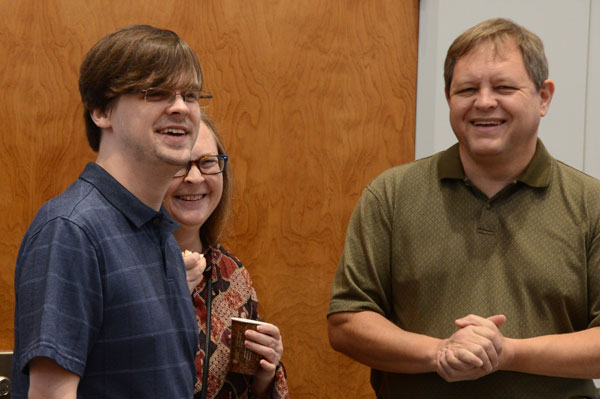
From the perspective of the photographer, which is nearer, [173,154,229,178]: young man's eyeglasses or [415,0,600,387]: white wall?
[173,154,229,178]: young man's eyeglasses

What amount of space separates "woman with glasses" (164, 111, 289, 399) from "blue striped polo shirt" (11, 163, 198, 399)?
45 centimetres

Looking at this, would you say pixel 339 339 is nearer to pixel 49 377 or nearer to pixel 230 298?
pixel 230 298

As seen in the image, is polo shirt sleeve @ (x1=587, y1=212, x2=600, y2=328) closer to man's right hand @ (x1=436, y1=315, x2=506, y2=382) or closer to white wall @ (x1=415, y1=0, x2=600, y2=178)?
man's right hand @ (x1=436, y1=315, x2=506, y2=382)

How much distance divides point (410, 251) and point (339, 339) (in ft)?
0.96

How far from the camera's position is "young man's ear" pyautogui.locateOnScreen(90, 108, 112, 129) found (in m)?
1.29

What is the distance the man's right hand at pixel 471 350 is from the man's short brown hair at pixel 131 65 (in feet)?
2.71

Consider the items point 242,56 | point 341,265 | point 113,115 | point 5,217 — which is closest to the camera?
point 113,115

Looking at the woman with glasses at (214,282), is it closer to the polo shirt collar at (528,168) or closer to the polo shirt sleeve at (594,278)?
the polo shirt collar at (528,168)

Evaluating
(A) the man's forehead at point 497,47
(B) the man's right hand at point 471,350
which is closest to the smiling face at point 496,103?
(A) the man's forehead at point 497,47

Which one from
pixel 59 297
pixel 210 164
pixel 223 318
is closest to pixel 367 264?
pixel 223 318

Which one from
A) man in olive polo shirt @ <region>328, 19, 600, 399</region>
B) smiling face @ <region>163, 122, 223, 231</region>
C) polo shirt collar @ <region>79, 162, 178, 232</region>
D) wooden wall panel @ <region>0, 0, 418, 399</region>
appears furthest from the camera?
wooden wall panel @ <region>0, 0, 418, 399</region>

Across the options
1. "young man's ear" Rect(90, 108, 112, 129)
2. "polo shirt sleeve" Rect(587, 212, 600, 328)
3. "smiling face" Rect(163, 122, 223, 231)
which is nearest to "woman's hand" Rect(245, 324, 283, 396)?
"smiling face" Rect(163, 122, 223, 231)

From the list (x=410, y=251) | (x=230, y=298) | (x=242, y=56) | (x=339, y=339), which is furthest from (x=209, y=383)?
(x=242, y=56)

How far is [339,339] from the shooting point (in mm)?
1801
